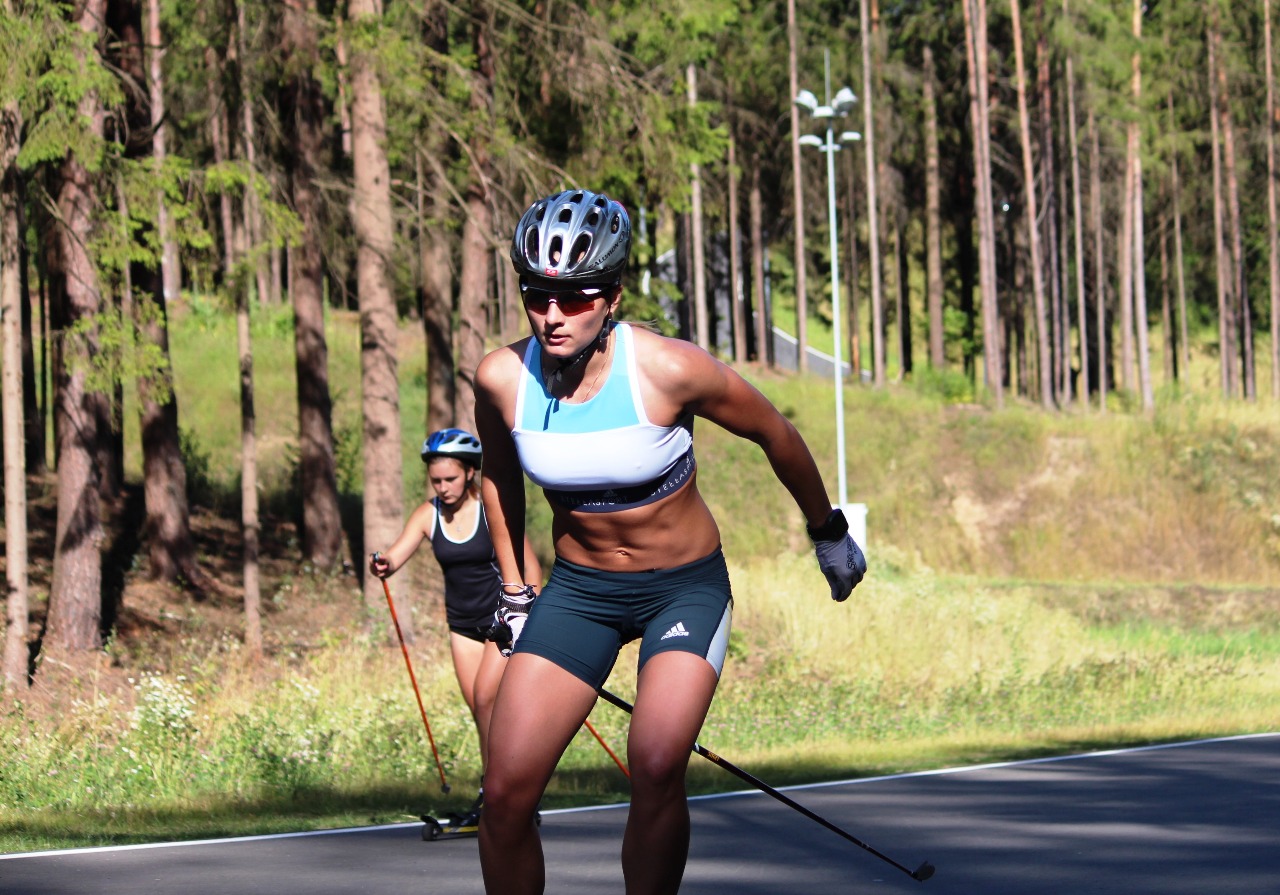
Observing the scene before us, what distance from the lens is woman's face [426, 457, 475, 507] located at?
29.7ft

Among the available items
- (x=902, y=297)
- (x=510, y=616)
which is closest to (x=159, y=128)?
(x=510, y=616)

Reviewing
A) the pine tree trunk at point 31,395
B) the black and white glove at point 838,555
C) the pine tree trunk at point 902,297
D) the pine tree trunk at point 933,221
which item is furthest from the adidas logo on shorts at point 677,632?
the pine tree trunk at point 902,297

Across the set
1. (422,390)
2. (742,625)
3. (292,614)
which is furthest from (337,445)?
(742,625)

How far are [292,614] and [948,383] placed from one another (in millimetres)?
26893

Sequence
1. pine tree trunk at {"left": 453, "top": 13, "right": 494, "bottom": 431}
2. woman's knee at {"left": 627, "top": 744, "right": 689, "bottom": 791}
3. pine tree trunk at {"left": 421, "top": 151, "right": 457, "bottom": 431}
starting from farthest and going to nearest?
pine tree trunk at {"left": 421, "top": 151, "right": 457, "bottom": 431} < pine tree trunk at {"left": 453, "top": 13, "right": 494, "bottom": 431} < woman's knee at {"left": 627, "top": 744, "right": 689, "bottom": 791}

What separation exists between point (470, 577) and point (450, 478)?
0.57 m

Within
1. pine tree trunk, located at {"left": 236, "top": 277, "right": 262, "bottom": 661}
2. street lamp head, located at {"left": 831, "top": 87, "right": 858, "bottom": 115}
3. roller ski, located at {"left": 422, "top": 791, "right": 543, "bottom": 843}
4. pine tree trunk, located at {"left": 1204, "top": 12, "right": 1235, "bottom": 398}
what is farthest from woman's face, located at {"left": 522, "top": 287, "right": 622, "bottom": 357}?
pine tree trunk, located at {"left": 1204, "top": 12, "right": 1235, "bottom": 398}

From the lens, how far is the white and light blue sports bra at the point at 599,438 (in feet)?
14.8

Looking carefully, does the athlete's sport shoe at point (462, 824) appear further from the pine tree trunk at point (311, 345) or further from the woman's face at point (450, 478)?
the pine tree trunk at point (311, 345)

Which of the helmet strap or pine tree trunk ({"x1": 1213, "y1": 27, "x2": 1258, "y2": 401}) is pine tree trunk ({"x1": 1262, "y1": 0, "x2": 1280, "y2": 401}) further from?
the helmet strap

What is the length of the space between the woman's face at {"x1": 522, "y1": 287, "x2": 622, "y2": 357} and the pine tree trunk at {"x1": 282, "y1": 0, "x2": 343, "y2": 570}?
61.8 ft

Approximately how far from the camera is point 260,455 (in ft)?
116

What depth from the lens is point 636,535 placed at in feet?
15.3

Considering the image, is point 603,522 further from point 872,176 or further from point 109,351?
point 872,176
